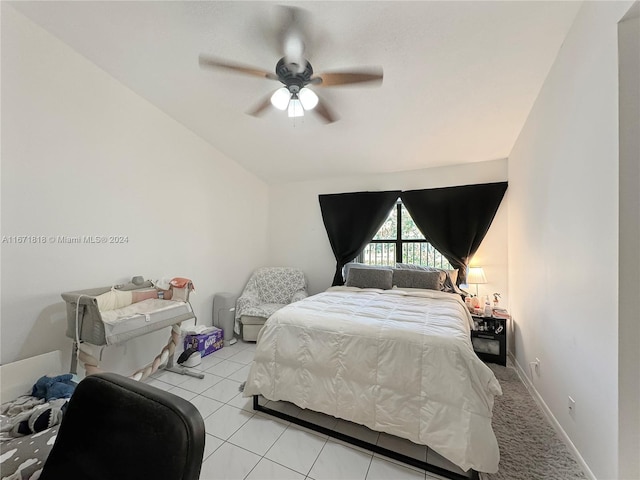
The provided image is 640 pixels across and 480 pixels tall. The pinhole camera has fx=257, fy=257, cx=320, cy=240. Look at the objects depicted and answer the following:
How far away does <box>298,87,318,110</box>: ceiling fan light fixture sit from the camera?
1.83m

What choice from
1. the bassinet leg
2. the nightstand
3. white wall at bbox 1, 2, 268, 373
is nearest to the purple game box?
white wall at bbox 1, 2, 268, 373

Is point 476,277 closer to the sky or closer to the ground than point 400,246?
closer to the ground

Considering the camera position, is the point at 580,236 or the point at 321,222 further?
the point at 321,222

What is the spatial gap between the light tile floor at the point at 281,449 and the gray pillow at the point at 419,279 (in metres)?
1.74

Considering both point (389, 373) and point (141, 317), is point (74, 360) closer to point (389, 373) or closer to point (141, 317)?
point (141, 317)

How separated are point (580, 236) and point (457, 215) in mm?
1917

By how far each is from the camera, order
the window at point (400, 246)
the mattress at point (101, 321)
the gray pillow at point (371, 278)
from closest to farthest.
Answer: the mattress at point (101, 321), the gray pillow at point (371, 278), the window at point (400, 246)

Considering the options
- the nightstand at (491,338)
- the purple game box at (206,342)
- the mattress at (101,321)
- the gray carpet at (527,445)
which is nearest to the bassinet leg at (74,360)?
the mattress at (101,321)

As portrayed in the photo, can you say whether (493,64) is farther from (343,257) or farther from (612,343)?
(343,257)

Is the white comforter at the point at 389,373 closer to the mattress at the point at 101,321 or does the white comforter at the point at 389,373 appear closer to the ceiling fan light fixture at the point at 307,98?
the mattress at the point at 101,321

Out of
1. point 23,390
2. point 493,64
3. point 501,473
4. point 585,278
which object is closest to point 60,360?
point 23,390

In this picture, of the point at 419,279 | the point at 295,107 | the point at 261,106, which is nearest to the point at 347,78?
the point at 295,107

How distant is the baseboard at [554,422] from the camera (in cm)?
140

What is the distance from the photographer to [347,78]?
174 centimetres
